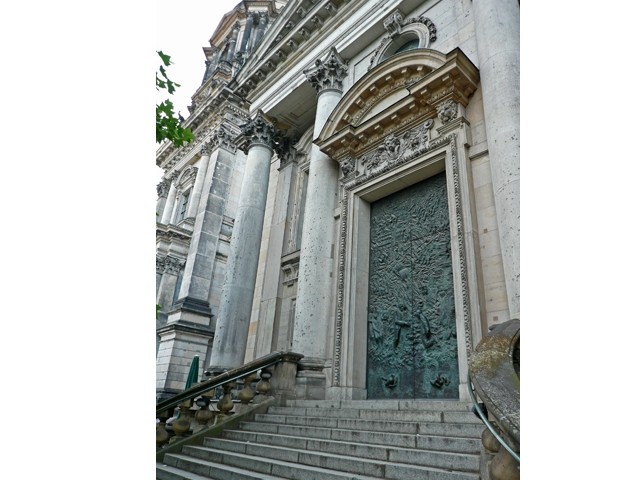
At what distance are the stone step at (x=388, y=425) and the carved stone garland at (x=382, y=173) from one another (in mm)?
2088

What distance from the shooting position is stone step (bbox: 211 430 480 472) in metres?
3.93

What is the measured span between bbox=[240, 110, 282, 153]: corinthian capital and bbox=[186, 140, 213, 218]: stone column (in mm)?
10862

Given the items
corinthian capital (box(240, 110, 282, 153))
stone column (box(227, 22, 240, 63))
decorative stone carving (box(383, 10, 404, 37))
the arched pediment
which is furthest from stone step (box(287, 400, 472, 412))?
stone column (box(227, 22, 240, 63))

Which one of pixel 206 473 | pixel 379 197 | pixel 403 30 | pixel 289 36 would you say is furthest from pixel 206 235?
pixel 206 473

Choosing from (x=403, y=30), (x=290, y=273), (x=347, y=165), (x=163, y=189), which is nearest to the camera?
(x=347, y=165)

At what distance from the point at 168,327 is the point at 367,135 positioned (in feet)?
46.5

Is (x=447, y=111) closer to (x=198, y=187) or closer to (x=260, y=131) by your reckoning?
(x=260, y=131)

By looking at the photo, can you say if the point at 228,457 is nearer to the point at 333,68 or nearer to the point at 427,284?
the point at 427,284

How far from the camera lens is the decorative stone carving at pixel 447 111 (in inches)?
336

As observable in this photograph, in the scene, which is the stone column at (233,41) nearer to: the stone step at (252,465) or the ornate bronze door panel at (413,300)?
the ornate bronze door panel at (413,300)

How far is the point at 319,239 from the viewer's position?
10305 mm

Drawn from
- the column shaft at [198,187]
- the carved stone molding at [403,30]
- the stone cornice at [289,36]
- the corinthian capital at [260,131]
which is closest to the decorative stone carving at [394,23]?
the carved stone molding at [403,30]

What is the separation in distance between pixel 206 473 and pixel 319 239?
605 centimetres

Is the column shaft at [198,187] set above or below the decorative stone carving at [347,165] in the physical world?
above
